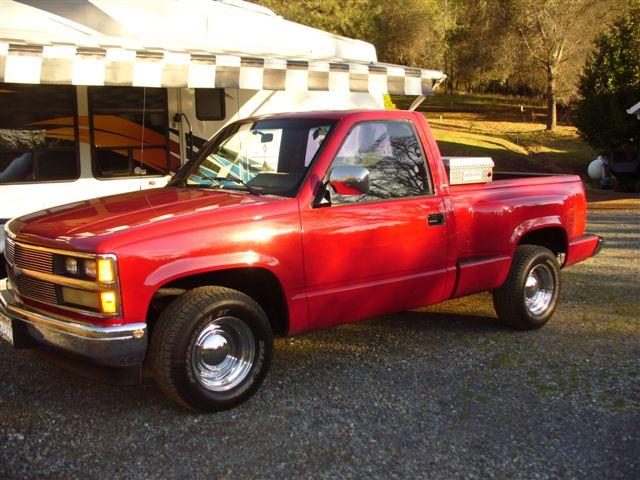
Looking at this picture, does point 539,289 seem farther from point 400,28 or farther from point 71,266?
point 400,28

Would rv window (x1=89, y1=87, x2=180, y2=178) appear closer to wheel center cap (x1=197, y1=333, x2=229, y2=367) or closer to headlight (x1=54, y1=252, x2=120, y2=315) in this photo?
headlight (x1=54, y1=252, x2=120, y2=315)

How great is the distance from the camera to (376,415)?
3.97m

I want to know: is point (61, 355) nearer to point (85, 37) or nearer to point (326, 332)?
point (326, 332)

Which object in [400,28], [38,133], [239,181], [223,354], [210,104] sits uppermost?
[400,28]

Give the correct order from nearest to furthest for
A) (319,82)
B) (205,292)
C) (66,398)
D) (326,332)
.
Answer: (205,292) < (66,398) < (326,332) < (319,82)

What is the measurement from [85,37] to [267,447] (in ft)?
18.6

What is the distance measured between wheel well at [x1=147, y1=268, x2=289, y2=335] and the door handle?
130 cm

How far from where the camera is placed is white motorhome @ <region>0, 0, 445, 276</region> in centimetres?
685

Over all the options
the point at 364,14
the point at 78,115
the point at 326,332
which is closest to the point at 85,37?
the point at 78,115

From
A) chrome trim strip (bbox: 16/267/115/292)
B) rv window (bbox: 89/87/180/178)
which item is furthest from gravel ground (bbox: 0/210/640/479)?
rv window (bbox: 89/87/180/178)

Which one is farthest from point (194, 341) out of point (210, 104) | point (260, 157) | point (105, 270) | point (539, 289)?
point (210, 104)

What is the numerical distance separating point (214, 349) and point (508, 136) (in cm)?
3016

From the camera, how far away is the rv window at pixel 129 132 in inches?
297

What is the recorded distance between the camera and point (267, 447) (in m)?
3.60
